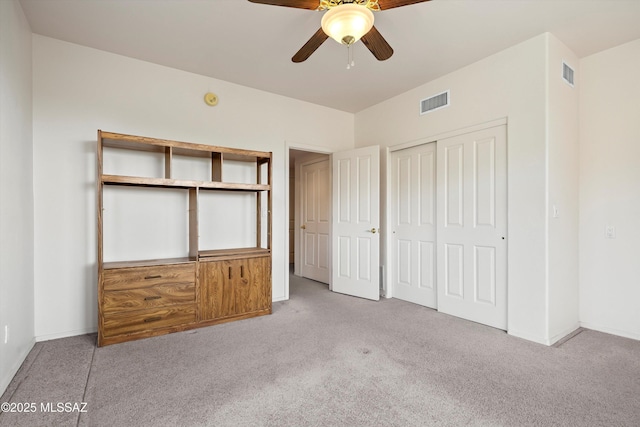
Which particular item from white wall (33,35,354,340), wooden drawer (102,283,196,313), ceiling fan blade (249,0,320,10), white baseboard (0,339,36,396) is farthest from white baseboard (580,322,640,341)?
white baseboard (0,339,36,396)

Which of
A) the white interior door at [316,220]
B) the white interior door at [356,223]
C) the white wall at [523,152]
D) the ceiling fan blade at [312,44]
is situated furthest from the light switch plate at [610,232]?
the white interior door at [316,220]

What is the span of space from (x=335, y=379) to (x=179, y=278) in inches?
68.8

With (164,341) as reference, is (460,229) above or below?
above

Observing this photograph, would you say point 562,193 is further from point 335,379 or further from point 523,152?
point 335,379

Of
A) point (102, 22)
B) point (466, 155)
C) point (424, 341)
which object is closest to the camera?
point (102, 22)

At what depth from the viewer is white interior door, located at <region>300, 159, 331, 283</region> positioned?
17.3 ft

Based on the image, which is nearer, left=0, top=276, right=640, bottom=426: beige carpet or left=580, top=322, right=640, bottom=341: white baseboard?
left=0, top=276, right=640, bottom=426: beige carpet

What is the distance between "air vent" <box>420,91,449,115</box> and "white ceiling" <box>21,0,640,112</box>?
24cm

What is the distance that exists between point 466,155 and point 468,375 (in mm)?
2164

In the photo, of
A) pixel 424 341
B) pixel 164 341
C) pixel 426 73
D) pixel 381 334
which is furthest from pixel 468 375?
pixel 426 73

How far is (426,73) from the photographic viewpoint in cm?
353

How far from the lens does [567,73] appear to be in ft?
9.87

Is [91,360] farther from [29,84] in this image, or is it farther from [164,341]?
[29,84]

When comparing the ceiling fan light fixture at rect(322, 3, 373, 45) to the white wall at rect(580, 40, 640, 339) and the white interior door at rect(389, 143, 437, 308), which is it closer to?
the white interior door at rect(389, 143, 437, 308)
